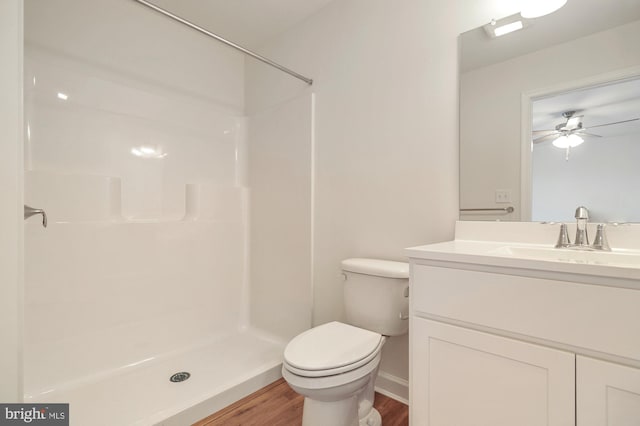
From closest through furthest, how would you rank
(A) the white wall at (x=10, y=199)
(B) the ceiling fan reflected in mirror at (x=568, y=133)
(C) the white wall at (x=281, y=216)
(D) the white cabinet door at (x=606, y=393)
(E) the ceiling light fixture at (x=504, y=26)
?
(D) the white cabinet door at (x=606, y=393), (A) the white wall at (x=10, y=199), (B) the ceiling fan reflected in mirror at (x=568, y=133), (E) the ceiling light fixture at (x=504, y=26), (C) the white wall at (x=281, y=216)

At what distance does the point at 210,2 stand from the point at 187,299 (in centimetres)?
201

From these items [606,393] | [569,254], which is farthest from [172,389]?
[569,254]

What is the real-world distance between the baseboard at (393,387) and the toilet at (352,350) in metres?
0.21

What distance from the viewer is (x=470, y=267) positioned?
94 cm

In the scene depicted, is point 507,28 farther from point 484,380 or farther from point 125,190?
point 125,190

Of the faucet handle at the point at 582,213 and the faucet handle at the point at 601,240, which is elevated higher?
the faucet handle at the point at 582,213

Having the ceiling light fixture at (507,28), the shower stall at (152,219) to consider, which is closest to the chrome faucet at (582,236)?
the ceiling light fixture at (507,28)

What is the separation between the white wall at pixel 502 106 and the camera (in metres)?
1.20

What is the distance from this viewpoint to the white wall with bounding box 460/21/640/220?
3.93ft

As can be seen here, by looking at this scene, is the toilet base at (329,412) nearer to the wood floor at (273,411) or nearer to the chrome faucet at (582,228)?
the wood floor at (273,411)

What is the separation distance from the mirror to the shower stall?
104 cm

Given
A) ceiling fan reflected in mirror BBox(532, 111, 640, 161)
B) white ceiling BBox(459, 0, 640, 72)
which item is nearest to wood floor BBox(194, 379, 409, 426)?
ceiling fan reflected in mirror BBox(532, 111, 640, 161)

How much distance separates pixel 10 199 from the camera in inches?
34.5

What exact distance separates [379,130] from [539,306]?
118 centimetres
